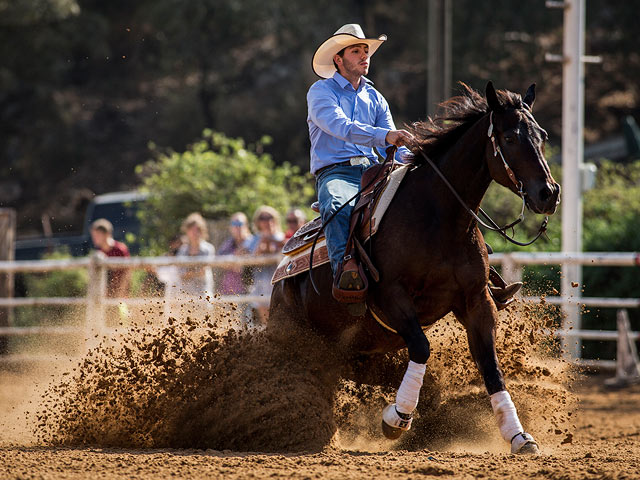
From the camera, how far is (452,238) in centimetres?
509

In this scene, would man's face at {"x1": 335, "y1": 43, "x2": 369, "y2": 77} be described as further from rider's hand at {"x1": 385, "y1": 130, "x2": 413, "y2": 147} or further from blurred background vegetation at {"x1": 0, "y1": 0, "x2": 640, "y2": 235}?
blurred background vegetation at {"x1": 0, "y1": 0, "x2": 640, "y2": 235}

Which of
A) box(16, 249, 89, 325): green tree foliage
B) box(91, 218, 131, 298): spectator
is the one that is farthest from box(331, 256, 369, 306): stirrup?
box(91, 218, 131, 298): spectator

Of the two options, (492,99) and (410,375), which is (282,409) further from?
(492,99)

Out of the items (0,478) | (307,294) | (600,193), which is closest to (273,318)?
(307,294)

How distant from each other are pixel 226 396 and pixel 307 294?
818mm

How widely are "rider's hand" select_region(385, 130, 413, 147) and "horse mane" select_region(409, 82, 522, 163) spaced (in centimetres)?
9

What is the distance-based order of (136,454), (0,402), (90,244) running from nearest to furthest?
(136,454)
(0,402)
(90,244)

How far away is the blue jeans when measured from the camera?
538 cm

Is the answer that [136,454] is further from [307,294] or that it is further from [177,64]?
[177,64]

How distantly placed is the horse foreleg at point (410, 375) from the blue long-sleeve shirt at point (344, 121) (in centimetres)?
112

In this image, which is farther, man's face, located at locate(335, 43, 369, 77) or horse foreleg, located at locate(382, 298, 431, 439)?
man's face, located at locate(335, 43, 369, 77)

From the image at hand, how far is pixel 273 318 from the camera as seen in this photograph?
6.04 metres

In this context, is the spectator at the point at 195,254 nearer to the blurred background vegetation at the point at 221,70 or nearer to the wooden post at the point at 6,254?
the wooden post at the point at 6,254

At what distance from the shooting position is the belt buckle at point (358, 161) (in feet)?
19.0
